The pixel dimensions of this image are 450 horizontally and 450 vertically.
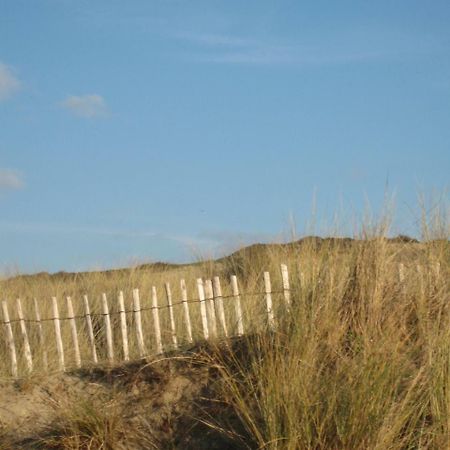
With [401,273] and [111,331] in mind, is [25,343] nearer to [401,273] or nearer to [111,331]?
[111,331]

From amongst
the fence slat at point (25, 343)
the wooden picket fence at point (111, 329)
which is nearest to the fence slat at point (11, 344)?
the wooden picket fence at point (111, 329)

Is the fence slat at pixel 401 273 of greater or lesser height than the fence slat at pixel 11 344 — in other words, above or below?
above

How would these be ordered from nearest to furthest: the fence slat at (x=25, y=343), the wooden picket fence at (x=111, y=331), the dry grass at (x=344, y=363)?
the dry grass at (x=344, y=363) → the wooden picket fence at (x=111, y=331) → the fence slat at (x=25, y=343)

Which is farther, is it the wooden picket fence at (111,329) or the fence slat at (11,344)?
the fence slat at (11,344)

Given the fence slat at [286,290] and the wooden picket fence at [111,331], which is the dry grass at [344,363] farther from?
the wooden picket fence at [111,331]

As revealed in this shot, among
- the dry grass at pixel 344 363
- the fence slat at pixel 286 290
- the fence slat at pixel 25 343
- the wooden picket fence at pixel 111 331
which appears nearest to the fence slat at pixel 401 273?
the dry grass at pixel 344 363

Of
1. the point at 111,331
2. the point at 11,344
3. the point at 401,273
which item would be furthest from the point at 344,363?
the point at 11,344

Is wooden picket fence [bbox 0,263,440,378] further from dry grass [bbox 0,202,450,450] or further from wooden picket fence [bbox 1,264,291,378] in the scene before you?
dry grass [bbox 0,202,450,450]

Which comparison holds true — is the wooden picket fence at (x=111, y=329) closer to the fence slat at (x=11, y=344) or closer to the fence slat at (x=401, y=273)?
the fence slat at (x=11, y=344)

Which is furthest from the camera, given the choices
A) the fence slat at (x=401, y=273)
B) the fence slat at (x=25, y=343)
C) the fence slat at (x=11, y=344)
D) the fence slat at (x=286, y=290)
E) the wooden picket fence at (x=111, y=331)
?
the fence slat at (x=25, y=343)

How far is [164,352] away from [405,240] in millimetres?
2963

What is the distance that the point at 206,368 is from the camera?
738 cm

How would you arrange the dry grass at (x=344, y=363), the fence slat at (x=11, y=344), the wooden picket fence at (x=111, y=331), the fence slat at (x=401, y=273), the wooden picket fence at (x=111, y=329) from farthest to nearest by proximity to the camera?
the fence slat at (x=11, y=344) < the wooden picket fence at (x=111, y=329) < the wooden picket fence at (x=111, y=331) < the fence slat at (x=401, y=273) < the dry grass at (x=344, y=363)

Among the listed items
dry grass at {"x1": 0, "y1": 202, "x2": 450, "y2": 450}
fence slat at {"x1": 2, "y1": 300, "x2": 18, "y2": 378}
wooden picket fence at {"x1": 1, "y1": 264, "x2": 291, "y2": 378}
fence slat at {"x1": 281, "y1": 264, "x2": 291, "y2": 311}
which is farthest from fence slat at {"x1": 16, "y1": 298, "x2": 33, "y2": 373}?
dry grass at {"x1": 0, "y1": 202, "x2": 450, "y2": 450}
